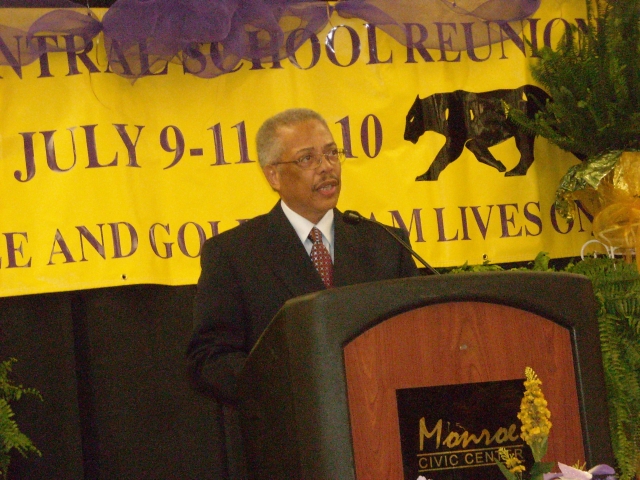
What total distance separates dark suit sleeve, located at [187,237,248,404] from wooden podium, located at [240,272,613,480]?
1.52ft

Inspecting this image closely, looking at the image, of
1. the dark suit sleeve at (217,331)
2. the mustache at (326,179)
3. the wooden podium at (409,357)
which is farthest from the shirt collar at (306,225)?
the wooden podium at (409,357)

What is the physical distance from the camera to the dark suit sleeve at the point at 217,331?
1934mm

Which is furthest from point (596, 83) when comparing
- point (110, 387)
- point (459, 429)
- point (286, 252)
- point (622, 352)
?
point (459, 429)

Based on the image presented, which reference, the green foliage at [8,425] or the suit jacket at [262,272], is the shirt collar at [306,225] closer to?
the suit jacket at [262,272]

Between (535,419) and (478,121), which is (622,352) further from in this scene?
(535,419)

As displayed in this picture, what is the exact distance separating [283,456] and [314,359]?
0.71 ft

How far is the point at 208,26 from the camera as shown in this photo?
3037 millimetres

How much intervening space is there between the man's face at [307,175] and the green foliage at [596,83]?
1.14 meters

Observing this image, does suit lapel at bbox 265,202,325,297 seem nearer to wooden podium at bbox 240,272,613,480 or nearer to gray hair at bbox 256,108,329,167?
gray hair at bbox 256,108,329,167

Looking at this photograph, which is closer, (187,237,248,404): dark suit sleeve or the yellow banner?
(187,237,248,404): dark suit sleeve

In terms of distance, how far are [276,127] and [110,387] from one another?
49.7 inches

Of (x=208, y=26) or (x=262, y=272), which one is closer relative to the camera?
(x=262, y=272)

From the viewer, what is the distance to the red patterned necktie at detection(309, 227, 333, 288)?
7.84 ft

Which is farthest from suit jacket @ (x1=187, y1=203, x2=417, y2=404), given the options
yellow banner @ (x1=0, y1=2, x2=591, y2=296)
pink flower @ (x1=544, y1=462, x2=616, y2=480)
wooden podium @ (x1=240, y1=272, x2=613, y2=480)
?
pink flower @ (x1=544, y1=462, x2=616, y2=480)
